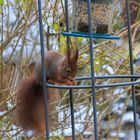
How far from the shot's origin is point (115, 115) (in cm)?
343

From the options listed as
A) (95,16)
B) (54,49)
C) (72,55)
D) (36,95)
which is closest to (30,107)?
(36,95)

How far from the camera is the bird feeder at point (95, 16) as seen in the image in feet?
6.39

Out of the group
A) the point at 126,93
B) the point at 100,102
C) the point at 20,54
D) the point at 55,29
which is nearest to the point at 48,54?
the point at 55,29

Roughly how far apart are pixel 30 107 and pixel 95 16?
0.44m

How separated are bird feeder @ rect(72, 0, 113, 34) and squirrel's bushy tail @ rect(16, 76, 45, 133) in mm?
291

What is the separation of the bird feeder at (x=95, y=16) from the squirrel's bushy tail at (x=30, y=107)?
0.29 m

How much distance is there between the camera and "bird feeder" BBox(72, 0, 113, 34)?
1.95 meters

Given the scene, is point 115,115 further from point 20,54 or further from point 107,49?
point 20,54

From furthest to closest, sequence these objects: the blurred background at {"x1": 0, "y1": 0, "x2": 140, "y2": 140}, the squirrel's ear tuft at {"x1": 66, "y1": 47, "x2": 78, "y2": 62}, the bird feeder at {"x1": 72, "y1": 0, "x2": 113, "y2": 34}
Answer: the blurred background at {"x1": 0, "y1": 0, "x2": 140, "y2": 140}
the bird feeder at {"x1": 72, "y1": 0, "x2": 113, "y2": 34}
the squirrel's ear tuft at {"x1": 66, "y1": 47, "x2": 78, "y2": 62}

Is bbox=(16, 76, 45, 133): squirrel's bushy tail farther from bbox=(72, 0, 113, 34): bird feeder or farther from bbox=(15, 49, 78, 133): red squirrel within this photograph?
bbox=(72, 0, 113, 34): bird feeder

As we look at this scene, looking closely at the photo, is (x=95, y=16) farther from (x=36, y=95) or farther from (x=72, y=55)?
(x=36, y=95)

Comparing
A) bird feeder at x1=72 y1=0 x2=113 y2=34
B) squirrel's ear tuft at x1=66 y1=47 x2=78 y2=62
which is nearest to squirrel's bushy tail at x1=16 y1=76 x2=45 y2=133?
squirrel's ear tuft at x1=66 y1=47 x2=78 y2=62

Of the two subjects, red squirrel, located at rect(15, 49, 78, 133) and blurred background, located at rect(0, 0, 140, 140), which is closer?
red squirrel, located at rect(15, 49, 78, 133)

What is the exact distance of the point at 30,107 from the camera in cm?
186
